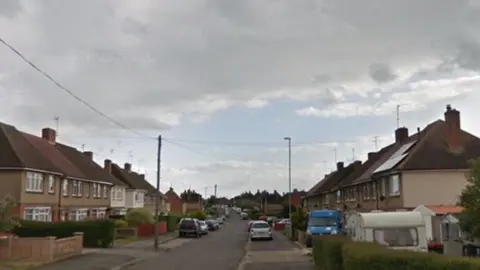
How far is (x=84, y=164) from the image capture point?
210 feet

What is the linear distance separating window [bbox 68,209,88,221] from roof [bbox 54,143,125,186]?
3300 mm

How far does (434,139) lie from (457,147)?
164 cm

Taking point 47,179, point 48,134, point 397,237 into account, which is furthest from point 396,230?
point 48,134

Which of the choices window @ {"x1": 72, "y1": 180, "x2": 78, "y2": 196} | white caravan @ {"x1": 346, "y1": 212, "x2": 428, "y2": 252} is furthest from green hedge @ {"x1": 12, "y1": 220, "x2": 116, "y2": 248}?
white caravan @ {"x1": 346, "y1": 212, "x2": 428, "y2": 252}

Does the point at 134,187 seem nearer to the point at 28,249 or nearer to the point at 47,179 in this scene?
the point at 47,179

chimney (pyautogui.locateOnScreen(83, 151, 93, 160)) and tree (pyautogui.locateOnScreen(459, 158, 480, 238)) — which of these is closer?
tree (pyautogui.locateOnScreen(459, 158, 480, 238))

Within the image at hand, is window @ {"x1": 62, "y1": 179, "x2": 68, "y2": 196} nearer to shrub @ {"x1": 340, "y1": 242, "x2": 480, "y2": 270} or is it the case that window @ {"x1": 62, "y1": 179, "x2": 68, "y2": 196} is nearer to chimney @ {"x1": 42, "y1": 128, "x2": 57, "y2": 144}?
chimney @ {"x1": 42, "y1": 128, "x2": 57, "y2": 144}

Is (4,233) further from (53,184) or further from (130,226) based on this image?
(130,226)

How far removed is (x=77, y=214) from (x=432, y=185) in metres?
31.2

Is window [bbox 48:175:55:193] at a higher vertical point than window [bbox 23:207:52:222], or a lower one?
higher

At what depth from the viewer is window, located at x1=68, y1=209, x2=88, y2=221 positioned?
179ft

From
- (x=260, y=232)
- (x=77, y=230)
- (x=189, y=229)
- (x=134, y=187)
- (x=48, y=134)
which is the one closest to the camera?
(x=77, y=230)

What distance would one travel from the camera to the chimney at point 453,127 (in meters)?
42.2

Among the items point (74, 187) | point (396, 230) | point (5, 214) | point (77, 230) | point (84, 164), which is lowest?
point (77, 230)
